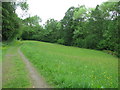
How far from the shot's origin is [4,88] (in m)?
4.76

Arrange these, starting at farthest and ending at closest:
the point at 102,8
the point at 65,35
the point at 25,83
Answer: the point at 65,35, the point at 102,8, the point at 25,83

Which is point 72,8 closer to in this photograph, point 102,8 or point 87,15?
point 87,15

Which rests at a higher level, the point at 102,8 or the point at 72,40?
the point at 102,8

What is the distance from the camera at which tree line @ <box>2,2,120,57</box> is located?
2470cm

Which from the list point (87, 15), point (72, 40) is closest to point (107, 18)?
point (87, 15)

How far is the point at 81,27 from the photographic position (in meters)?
47.4

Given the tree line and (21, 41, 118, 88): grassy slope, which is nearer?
(21, 41, 118, 88): grassy slope

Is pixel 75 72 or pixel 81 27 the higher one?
pixel 81 27

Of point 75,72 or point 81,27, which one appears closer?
point 75,72

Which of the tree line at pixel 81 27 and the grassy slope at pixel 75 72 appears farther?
the tree line at pixel 81 27

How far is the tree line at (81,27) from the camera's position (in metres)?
24.7

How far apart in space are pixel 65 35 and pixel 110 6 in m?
25.4

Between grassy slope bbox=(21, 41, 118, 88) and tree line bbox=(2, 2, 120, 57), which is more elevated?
tree line bbox=(2, 2, 120, 57)

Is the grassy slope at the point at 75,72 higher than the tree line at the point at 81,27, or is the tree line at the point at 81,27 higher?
the tree line at the point at 81,27
